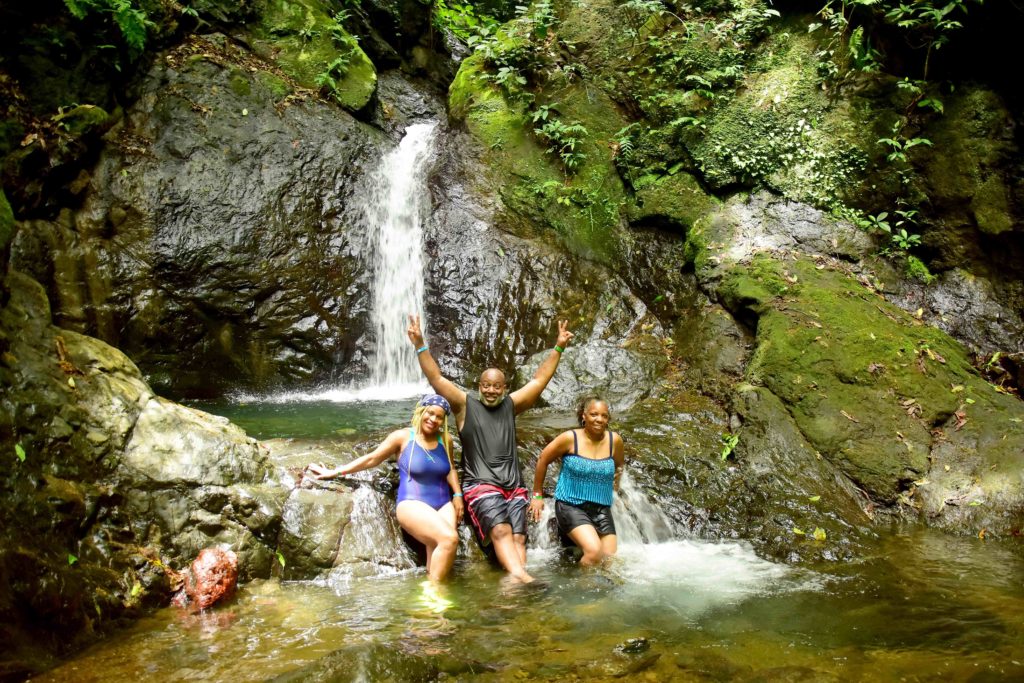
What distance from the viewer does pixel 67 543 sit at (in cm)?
386

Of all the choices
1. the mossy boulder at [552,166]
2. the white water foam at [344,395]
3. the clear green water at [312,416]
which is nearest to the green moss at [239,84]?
the mossy boulder at [552,166]

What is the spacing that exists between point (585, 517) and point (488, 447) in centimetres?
98

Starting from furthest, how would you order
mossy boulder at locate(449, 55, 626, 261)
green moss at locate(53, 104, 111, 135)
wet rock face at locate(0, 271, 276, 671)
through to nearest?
mossy boulder at locate(449, 55, 626, 261) < green moss at locate(53, 104, 111, 135) < wet rock face at locate(0, 271, 276, 671)

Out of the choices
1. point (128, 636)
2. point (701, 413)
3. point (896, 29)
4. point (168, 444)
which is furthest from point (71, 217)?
point (896, 29)

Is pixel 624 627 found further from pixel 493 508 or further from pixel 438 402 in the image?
pixel 438 402

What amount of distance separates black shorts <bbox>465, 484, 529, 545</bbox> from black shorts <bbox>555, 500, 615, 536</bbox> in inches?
12.3

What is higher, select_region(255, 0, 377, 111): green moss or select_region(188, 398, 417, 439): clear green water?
select_region(255, 0, 377, 111): green moss

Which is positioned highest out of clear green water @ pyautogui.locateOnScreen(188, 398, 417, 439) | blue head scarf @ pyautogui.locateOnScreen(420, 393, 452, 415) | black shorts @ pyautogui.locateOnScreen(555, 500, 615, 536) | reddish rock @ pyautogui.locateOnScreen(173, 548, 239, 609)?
blue head scarf @ pyautogui.locateOnScreen(420, 393, 452, 415)

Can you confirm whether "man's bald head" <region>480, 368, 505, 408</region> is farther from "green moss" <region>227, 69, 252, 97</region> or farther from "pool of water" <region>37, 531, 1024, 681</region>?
"green moss" <region>227, 69, 252, 97</region>

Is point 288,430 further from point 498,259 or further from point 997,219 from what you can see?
point 997,219

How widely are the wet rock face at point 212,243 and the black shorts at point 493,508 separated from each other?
4400 millimetres

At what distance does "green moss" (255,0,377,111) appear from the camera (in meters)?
11.0

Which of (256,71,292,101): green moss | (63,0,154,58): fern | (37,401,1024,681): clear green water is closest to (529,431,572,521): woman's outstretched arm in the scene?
(37,401,1024,681): clear green water

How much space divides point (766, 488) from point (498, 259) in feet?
16.2
